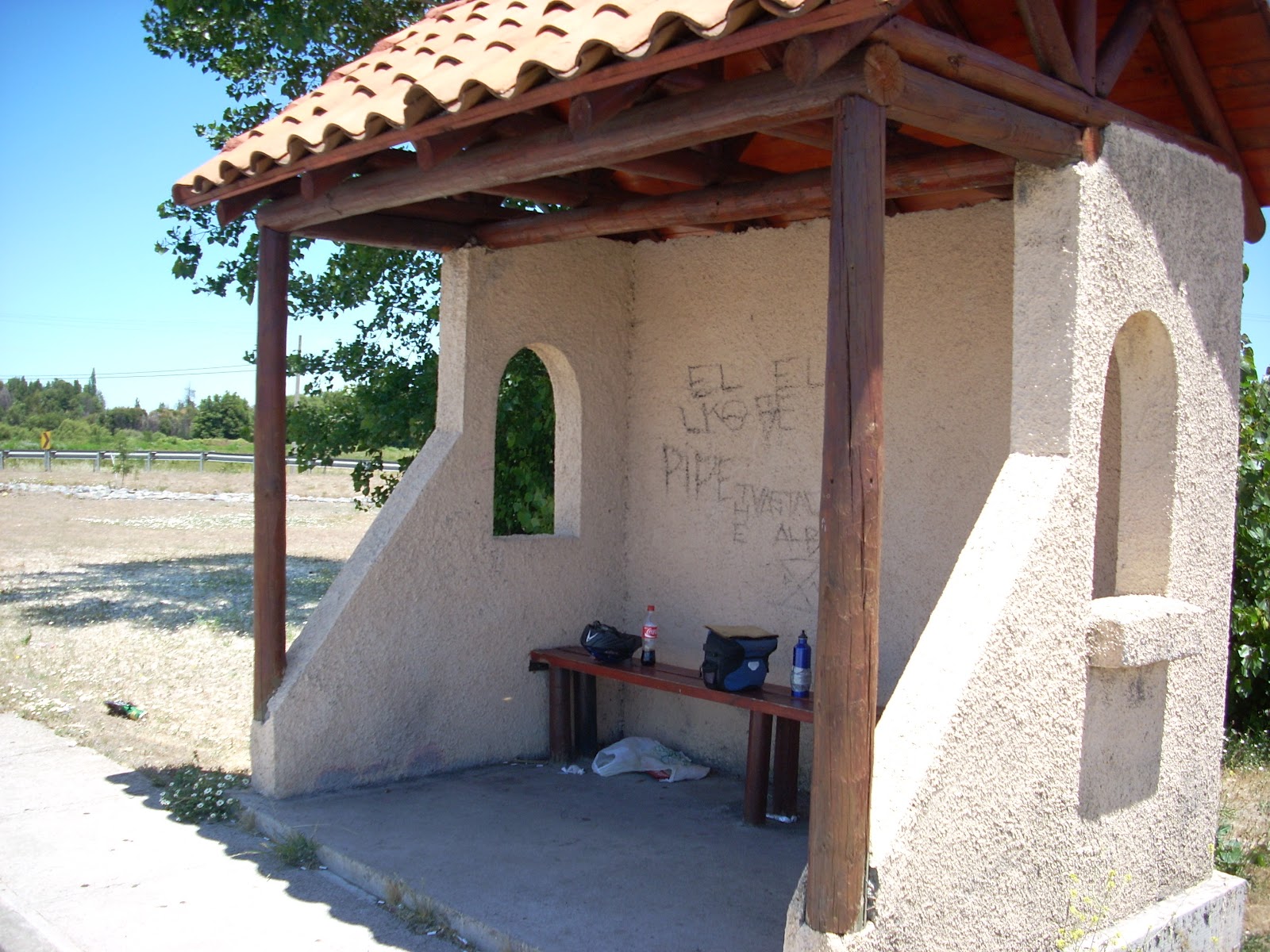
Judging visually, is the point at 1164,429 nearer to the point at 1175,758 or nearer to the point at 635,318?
the point at 1175,758

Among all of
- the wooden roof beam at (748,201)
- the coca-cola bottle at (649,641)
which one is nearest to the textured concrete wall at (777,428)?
the coca-cola bottle at (649,641)

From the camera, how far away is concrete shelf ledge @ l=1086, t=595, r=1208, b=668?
400 cm

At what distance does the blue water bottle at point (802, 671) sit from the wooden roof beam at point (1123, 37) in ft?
8.71

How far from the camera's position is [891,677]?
5.60 m

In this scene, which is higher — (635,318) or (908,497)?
(635,318)

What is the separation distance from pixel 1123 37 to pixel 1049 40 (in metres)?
0.54

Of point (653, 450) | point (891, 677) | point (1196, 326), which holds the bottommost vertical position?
point (891, 677)

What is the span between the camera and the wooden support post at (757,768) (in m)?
5.38

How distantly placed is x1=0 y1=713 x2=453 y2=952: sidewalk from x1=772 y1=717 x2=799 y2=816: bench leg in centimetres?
195

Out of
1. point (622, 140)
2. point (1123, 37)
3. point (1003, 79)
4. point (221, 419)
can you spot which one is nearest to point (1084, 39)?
point (1123, 37)

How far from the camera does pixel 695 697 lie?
222 inches

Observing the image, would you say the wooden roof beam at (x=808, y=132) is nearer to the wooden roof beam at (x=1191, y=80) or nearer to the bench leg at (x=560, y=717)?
the wooden roof beam at (x=1191, y=80)

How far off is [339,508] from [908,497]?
81.3ft

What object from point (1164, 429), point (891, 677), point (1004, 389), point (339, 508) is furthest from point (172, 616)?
point (339, 508)
